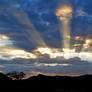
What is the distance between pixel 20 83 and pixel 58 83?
52.9 feet

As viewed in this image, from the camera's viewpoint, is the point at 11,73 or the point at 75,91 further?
the point at 11,73

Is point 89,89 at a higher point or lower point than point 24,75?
lower

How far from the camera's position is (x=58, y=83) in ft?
274

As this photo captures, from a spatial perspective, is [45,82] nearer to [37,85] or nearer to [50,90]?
[37,85]

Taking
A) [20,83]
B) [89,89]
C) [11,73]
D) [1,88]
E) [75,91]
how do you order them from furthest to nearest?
[11,73], [20,83], [1,88], [89,89], [75,91]

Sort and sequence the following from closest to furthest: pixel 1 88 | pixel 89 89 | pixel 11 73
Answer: pixel 89 89, pixel 1 88, pixel 11 73

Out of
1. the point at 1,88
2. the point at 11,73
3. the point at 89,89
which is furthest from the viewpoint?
the point at 11,73

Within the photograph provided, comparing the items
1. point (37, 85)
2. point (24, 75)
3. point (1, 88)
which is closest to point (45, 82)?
point (37, 85)

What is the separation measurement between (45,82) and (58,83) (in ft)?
18.9

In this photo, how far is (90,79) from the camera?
281ft

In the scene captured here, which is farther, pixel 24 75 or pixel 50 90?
pixel 24 75

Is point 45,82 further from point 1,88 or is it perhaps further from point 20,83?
point 1,88

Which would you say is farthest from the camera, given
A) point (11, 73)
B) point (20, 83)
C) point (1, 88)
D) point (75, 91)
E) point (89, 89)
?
point (11, 73)

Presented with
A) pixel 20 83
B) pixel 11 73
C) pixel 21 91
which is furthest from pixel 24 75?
pixel 21 91
